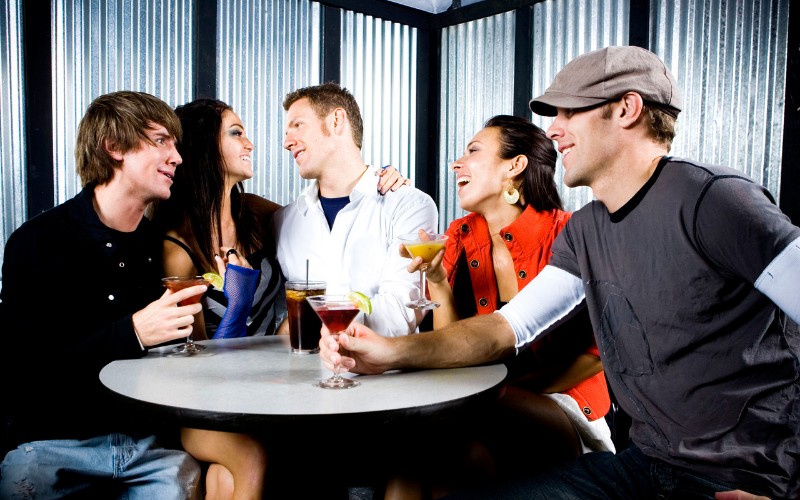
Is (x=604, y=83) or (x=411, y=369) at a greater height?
(x=604, y=83)

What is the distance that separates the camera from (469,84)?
571 cm

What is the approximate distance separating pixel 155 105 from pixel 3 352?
38.2 inches

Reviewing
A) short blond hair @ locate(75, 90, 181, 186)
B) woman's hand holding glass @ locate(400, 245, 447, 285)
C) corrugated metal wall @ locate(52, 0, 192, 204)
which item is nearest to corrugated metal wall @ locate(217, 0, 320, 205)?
corrugated metal wall @ locate(52, 0, 192, 204)

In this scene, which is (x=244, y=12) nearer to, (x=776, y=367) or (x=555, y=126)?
(x=555, y=126)

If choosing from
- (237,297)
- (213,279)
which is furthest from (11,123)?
(213,279)

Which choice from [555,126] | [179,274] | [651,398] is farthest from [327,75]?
[651,398]

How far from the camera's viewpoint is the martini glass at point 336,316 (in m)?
1.60

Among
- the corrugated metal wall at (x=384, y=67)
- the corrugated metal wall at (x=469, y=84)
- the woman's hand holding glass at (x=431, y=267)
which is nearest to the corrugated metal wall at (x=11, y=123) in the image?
the corrugated metal wall at (x=384, y=67)

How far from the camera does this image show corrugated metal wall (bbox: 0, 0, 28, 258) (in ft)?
12.5

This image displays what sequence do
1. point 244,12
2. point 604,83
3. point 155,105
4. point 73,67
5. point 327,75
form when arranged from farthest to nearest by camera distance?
point 327,75
point 244,12
point 73,67
point 155,105
point 604,83

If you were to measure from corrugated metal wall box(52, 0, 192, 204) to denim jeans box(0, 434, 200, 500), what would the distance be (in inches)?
103

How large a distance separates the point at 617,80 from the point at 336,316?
0.92 metres

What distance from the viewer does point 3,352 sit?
1.97 metres

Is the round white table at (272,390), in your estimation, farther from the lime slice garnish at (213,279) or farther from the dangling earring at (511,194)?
the dangling earring at (511,194)
